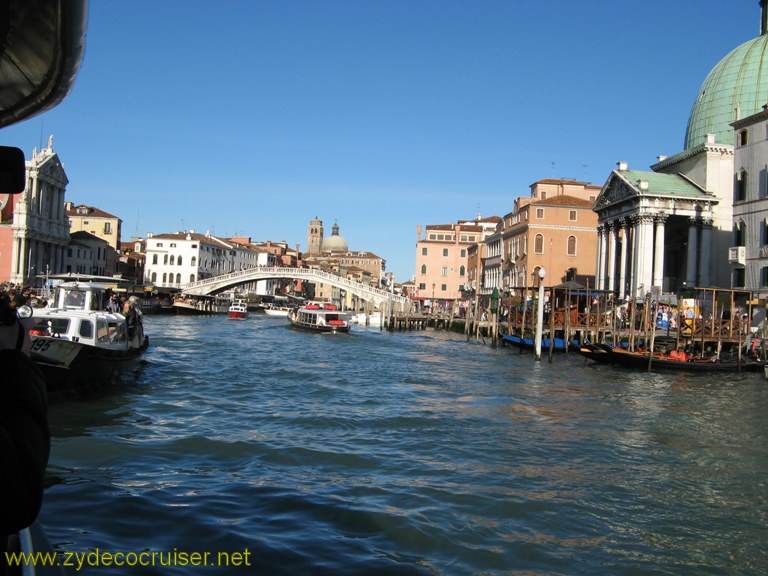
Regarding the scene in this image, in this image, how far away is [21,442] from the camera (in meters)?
1.20

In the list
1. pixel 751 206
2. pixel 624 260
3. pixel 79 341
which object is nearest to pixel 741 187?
pixel 751 206

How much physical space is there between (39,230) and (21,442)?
48.7m

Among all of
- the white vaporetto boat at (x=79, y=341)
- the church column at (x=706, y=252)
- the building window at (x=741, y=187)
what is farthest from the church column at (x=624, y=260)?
the white vaporetto boat at (x=79, y=341)

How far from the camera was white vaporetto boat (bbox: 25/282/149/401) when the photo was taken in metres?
10.2

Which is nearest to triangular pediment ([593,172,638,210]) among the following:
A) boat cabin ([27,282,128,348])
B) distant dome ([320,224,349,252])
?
boat cabin ([27,282,128,348])

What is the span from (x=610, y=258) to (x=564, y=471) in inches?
1175

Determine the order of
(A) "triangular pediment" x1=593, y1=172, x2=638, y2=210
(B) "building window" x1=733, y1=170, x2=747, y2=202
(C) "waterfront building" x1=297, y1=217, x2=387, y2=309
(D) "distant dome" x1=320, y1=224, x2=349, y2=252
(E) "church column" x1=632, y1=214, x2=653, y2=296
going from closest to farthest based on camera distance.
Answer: (B) "building window" x1=733, y1=170, x2=747, y2=202
(E) "church column" x1=632, y1=214, x2=653, y2=296
(A) "triangular pediment" x1=593, y1=172, x2=638, y2=210
(C) "waterfront building" x1=297, y1=217, x2=387, y2=309
(D) "distant dome" x1=320, y1=224, x2=349, y2=252

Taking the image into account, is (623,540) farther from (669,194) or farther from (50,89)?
(669,194)

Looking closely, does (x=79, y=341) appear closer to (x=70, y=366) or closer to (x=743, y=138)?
(x=70, y=366)

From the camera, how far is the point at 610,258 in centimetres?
3544

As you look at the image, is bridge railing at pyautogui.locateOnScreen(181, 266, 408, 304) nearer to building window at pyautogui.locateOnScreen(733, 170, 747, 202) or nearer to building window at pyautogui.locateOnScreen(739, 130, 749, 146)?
building window at pyautogui.locateOnScreen(733, 170, 747, 202)

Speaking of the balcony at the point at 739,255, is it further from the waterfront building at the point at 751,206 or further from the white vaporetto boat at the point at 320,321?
the white vaporetto boat at the point at 320,321

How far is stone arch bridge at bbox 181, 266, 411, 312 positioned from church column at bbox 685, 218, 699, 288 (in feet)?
73.2

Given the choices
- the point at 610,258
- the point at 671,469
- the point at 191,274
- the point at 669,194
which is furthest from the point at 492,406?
the point at 191,274
